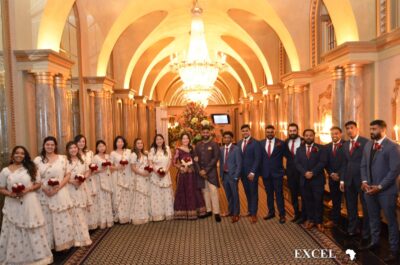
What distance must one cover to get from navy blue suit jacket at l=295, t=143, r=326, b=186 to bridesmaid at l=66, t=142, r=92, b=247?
349 cm

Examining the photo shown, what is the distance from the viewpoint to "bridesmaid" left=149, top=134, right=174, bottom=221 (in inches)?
270

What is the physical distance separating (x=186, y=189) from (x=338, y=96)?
12.0 ft

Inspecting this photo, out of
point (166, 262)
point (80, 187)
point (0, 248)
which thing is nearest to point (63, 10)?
point (80, 187)

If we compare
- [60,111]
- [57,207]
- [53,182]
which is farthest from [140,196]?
[60,111]

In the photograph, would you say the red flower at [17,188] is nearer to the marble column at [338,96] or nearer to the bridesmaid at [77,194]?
the bridesmaid at [77,194]

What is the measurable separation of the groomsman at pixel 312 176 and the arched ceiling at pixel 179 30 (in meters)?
2.61

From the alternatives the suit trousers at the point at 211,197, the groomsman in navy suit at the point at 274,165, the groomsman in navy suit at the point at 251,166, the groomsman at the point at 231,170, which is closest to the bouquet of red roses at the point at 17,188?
the suit trousers at the point at 211,197

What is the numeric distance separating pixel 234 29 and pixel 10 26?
31.3ft

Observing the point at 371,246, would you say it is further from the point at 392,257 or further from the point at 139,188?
the point at 139,188

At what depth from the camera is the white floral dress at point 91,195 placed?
244 inches

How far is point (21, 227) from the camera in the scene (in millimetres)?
4672

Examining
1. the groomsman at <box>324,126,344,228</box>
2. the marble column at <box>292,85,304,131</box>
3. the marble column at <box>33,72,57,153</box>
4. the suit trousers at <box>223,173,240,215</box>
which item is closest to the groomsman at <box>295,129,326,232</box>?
the groomsman at <box>324,126,344,228</box>

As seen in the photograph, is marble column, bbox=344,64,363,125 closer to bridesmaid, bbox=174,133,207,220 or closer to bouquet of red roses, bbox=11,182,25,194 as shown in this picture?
bridesmaid, bbox=174,133,207,220

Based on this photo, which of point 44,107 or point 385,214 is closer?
point 385,214
